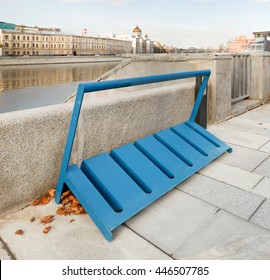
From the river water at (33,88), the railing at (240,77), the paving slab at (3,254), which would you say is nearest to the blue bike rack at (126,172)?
the paving slab at (3,254)

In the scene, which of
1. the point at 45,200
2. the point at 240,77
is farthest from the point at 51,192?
the point at 240,77

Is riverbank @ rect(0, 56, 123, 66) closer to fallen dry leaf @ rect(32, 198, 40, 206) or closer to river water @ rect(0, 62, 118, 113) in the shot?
river water @ rect(0, 62, 118, 113)

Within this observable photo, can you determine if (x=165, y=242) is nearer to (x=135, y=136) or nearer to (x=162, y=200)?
(x=162, y=200)

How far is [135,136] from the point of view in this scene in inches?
142

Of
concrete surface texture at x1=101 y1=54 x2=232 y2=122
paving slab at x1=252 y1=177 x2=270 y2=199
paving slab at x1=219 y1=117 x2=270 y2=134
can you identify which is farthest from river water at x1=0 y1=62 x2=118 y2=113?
paving slab at x1=252 y1=177 x2=270 y2=199

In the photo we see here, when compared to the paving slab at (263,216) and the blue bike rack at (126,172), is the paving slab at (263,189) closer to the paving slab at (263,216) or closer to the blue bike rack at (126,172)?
the paving slab at (263,216)

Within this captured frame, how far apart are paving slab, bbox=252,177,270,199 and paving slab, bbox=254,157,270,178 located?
0.20m

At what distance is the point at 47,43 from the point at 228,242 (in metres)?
112

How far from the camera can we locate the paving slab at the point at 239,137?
4349 mm

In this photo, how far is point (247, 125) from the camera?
5.46 meters

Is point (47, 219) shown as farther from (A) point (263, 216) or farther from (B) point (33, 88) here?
(B) point (33, 88)

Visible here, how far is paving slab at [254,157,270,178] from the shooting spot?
3295mm

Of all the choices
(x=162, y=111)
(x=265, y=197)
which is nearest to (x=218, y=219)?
(x=265, y=197)

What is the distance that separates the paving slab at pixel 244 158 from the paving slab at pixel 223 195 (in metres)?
0.63
